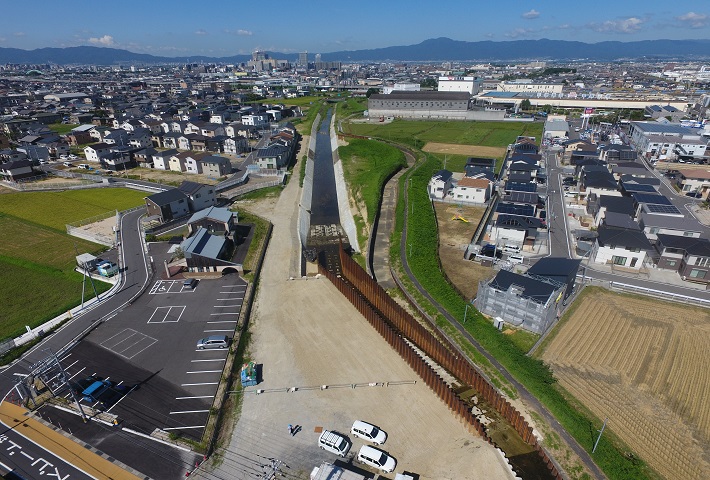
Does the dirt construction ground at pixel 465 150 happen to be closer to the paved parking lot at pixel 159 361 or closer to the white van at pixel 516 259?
the white van at pixel 516 259

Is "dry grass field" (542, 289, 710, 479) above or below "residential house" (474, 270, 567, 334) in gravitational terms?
below

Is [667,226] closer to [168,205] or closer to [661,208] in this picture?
[661,208]

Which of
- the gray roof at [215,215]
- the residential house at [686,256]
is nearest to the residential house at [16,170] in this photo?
the gray roof at [215,215]

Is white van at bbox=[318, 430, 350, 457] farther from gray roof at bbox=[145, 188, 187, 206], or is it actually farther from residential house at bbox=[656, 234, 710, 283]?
gray roof at bbox=[145, 188, 187, 206]

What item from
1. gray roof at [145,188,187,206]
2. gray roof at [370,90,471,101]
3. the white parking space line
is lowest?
the white parking space line

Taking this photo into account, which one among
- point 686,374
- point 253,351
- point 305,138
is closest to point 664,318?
point 686,374

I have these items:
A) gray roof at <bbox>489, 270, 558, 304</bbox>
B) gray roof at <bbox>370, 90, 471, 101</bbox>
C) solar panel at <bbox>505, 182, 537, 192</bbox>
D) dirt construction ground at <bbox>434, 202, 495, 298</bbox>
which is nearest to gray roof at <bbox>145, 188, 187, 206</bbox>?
dirt construction ground at <bbox>434, 202, 495, 298</bbox>
